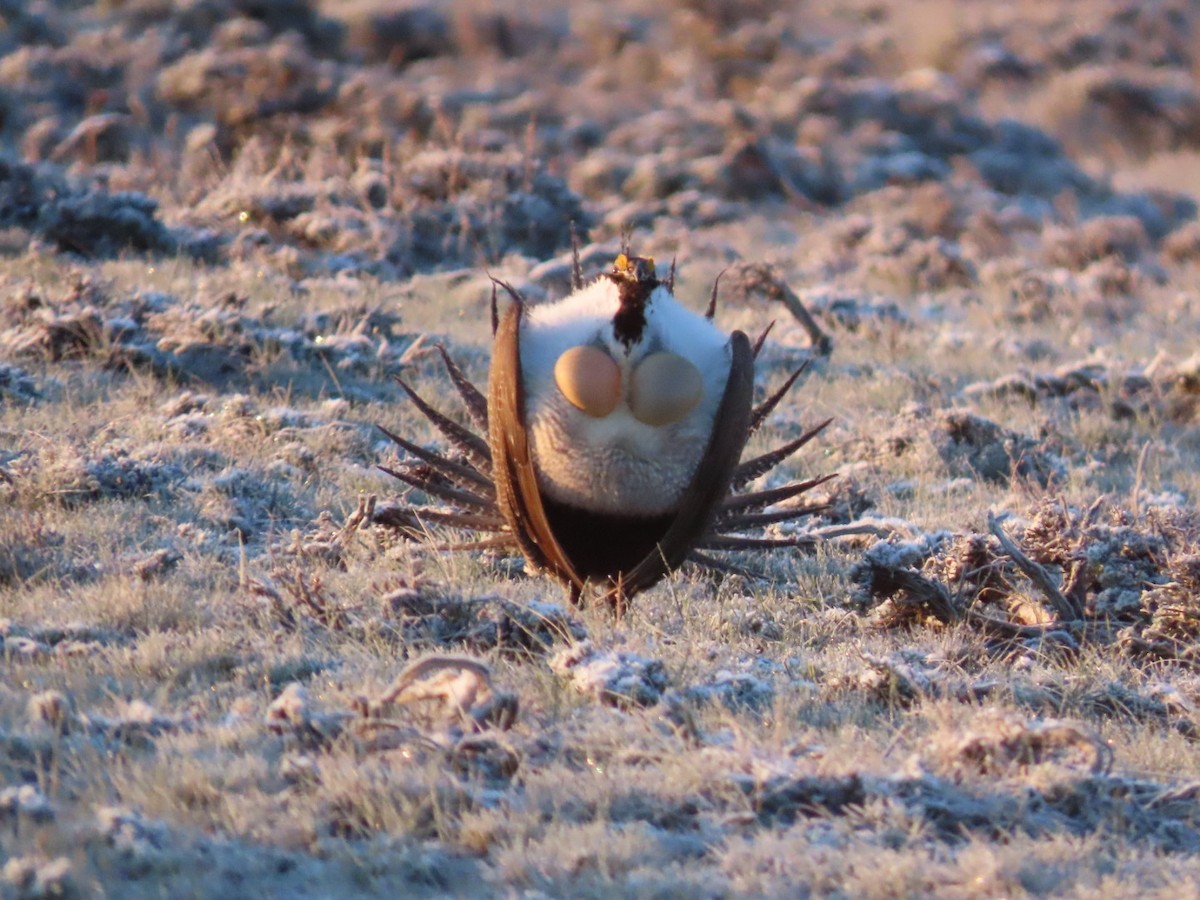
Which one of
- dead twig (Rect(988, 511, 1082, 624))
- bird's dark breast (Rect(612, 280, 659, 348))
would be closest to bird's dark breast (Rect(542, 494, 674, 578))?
bird's dark breast (Rect(612, 280, 659, 348))

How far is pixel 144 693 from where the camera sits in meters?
2.98

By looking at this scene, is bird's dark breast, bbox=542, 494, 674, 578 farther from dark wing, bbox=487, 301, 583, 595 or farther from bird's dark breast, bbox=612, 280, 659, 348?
bird's dark breast, bbox=612, 280, 659, 348

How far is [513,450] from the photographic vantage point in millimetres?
3221

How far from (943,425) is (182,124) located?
421 inches

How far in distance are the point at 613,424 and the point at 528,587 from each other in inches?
32.8

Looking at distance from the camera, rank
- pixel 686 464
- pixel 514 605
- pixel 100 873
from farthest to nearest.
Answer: pixel 514 605 < pixel 686 464 < pixel 100 873

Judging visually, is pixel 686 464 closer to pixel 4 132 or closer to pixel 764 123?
pixel 4 132

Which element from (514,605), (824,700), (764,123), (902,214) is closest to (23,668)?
(514,605)

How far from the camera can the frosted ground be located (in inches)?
98.1

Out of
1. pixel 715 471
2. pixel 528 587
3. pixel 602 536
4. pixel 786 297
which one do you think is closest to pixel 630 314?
pixel 715 471

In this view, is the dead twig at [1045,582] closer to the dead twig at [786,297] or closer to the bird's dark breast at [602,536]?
the bird's dark breast at [602,536]

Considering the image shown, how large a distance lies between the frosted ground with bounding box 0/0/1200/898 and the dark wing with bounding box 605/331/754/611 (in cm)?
24

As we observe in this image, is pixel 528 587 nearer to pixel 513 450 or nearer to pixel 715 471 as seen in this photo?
pixel 513 450

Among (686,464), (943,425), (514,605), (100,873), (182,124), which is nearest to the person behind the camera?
(100,873)
